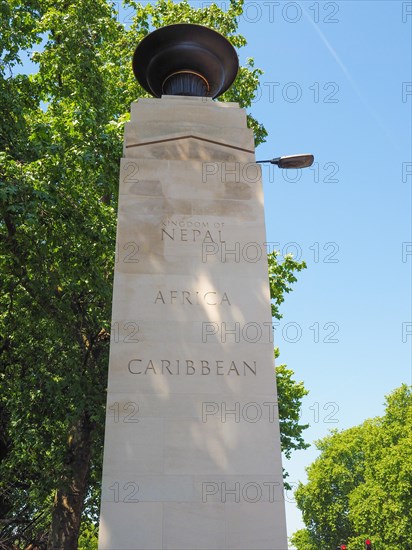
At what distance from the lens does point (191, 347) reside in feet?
25.5

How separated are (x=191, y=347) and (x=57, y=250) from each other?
8.41 metres

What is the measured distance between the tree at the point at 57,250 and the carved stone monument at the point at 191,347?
4498mm

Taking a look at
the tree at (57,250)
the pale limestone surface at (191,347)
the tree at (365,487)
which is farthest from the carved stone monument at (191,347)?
the tree at (365,487)

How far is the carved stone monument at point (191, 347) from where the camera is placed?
680 centimetres

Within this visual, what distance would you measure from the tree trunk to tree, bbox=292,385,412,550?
27.2m

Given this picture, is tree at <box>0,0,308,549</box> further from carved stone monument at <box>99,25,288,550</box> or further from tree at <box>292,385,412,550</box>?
tree at <box>292,385,412,550</box>

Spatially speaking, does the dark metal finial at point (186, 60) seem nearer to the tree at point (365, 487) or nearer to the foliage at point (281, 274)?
the foliage at point (281, 274)

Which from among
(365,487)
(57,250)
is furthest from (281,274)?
(365,487)

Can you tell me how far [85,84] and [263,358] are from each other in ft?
47.3

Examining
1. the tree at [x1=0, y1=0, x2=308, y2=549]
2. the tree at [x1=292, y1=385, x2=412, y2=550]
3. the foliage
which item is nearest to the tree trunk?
the tree at [x1=0, y1=0, x2=308, y2=549]

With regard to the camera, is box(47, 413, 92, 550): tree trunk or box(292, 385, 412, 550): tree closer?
box(47, 413, 92, 550): tree trunk

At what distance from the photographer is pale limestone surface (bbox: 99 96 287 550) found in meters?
6.80

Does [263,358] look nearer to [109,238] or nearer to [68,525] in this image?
[109,238]

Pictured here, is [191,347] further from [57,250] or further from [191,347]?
[57,250]
